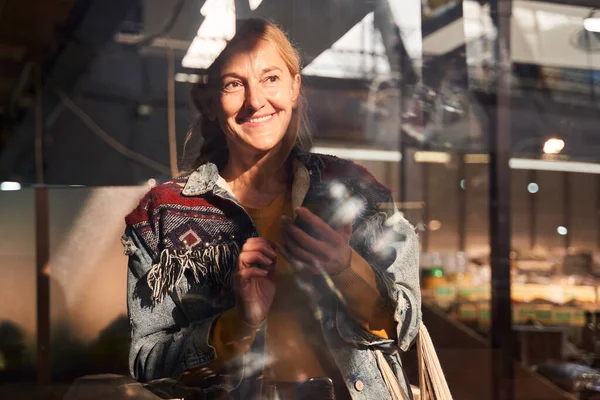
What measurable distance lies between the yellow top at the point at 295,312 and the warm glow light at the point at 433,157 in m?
0.36

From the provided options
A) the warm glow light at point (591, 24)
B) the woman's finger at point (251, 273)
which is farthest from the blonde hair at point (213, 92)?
the warm glow light at point (591, 24)

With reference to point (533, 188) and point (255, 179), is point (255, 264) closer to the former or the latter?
point (255, 179)

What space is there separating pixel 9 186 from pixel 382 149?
913 mm

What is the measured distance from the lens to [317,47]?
60.6 inches

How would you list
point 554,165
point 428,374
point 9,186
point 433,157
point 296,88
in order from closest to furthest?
1. point 9,186
2. point 296,88
3. point 428,374
4. point 433,157
5. point 554,165

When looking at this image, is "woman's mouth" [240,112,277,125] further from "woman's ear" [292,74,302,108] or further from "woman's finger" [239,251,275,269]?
"woman's finger" [239,251,275,269]

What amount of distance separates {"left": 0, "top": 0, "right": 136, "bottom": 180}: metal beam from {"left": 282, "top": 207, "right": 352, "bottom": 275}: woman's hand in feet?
1.94

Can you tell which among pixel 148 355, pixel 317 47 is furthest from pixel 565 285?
pixel 148 355

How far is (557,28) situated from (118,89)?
1271 millimetres

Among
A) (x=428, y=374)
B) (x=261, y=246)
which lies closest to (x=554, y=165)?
(x=428, y=374)

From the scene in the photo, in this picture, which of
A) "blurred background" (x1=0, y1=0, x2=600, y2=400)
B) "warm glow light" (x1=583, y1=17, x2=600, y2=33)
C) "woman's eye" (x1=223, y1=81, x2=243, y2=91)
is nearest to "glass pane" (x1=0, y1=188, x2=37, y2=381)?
"blurred background" (x1=0, y1=0, x2=600, y2=400)

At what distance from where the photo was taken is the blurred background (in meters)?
1.41

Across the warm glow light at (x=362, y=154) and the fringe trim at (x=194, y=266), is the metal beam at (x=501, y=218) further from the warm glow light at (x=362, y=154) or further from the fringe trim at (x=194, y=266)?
the fringe trim at (x=194, y=266)

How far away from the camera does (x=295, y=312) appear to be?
1.50 m
